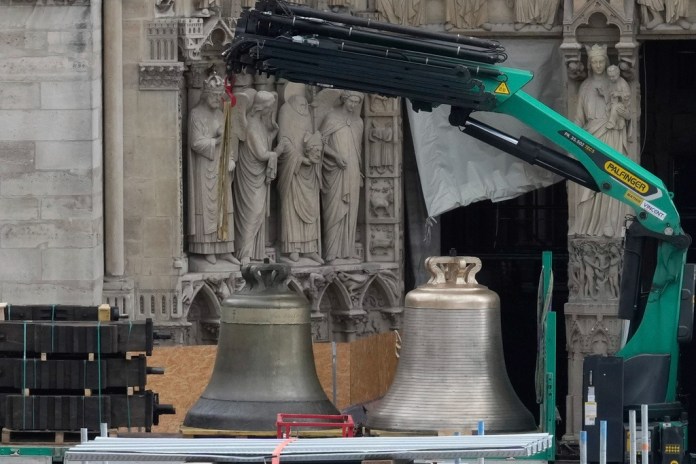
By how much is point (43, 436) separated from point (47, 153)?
18.8 feet

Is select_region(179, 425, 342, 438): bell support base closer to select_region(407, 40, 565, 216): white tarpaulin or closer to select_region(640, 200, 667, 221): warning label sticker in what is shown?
select_region(640, 200, 667, 221): warning label sticker

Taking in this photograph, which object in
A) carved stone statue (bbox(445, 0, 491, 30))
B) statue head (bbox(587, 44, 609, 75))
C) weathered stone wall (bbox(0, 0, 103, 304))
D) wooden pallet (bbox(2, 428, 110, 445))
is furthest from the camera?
carved stone statue (bbox(445, 0, 491, 30))

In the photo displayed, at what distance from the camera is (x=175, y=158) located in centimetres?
3362

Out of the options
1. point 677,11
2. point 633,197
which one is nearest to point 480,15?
point 677,11

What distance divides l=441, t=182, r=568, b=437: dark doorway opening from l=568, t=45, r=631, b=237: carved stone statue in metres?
5.02

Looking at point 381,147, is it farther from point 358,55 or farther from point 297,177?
point 358,55

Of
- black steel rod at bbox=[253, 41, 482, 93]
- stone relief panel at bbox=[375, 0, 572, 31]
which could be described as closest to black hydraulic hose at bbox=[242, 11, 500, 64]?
black steel rod at bbox=[253, 41, 482, 93]

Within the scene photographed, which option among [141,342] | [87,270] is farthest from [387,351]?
[141,342]

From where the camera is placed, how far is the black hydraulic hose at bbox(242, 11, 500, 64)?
28297mm

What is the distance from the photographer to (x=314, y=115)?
3634 centimetres

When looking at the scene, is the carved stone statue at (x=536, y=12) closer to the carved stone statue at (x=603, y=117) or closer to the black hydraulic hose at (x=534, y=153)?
the carved stone statue at (x=603, y=117)

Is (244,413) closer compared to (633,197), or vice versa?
(244,413)

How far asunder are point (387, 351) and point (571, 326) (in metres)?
4.14

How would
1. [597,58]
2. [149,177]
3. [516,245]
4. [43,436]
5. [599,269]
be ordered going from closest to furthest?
1. [43,436]
2. [149,177]
3. [597,58]
4. [599,269]
5. [516,245]
